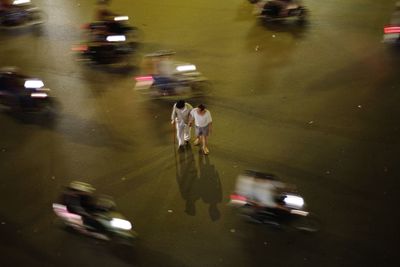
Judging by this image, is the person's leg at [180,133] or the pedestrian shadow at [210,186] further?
the person's leg at [180,133]

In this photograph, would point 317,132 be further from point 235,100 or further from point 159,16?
point 159,16

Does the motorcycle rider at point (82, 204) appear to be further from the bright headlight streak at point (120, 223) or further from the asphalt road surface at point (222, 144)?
the asphalt road surface at point (222, 144)

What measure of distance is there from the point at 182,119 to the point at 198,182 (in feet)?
4.31

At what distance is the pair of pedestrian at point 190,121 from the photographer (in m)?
8.34

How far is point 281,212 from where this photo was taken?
25.2ft

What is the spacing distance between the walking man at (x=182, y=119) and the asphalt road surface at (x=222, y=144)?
321 mm

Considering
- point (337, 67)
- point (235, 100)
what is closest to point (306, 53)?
point (337, 67)

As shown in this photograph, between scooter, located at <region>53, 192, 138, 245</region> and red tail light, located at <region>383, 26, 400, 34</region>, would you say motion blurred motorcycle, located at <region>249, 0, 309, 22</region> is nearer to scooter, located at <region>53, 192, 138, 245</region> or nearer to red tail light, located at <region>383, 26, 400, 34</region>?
red tail light, located at <region>383, 26, 400, 34</region>

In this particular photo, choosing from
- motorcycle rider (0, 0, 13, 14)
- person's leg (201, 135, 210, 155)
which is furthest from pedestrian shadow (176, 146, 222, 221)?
motorcycle rider (0, 0, 13, 14)

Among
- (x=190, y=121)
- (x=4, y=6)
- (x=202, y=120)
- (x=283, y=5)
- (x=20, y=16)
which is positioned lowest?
(x=190, y=121)

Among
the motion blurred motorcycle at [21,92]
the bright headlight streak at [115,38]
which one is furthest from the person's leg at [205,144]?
the bright headlight streak at [115,38]

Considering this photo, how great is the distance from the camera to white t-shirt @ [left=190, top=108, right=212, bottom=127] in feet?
27.3

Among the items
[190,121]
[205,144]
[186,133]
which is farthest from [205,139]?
[190,121]

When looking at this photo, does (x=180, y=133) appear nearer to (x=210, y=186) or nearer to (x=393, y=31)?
(x=210, y=186)
